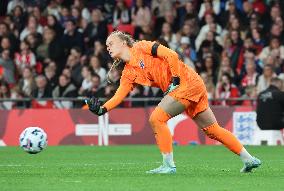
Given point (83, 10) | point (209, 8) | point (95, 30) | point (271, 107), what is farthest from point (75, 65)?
point (271, 107)

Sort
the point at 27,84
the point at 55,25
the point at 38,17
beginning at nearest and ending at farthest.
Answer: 1. the point at 27,84
2. the point at 55,25
3. the point at 38,17

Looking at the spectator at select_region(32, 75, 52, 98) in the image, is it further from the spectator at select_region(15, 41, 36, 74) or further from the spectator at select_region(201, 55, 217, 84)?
the spectator at select_region(201, 55, 217, 84)

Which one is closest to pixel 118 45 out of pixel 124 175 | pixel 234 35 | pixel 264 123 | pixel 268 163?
pixel 124 175

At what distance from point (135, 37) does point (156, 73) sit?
1259cm

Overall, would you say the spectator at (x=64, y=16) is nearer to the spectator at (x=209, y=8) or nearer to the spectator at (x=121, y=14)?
the spectator at (x=121, y=14)

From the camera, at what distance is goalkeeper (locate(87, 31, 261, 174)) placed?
13023 millimetres

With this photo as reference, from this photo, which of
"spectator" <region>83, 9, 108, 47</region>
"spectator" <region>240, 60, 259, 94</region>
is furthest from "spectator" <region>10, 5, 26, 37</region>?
"spectator" <region>240, 60, 259, 94</region>

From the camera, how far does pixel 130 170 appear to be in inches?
559

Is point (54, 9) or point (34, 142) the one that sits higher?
point (54, 9)

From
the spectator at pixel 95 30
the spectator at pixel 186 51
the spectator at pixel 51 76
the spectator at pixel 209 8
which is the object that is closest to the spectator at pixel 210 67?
the spectator at pixel 186 51

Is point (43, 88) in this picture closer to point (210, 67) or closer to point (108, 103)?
point (210, 67)

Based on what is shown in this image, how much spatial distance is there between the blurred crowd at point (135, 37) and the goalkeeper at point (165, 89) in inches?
377

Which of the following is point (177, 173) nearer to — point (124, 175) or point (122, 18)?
point (124, 175)

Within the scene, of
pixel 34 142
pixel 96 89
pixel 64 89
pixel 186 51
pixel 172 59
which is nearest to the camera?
pixel 172 59
